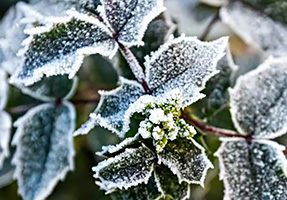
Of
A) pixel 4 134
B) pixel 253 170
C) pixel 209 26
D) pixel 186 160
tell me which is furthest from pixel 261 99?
pixel 4 134

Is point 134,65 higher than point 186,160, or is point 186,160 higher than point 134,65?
point 134,65

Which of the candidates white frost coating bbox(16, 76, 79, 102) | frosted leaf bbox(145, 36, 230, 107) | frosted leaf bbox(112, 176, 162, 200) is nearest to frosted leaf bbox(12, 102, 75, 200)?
white frost coating bbox(16, 76, 79, 102)

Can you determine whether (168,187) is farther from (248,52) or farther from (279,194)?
(248,52)

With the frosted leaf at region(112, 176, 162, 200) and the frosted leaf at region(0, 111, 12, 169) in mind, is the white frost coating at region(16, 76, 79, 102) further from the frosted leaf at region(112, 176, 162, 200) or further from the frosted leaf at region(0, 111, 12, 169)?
the frosted leaf at region(112, 176, 162, 200)

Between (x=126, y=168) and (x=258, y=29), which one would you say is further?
(x=258, y=29)

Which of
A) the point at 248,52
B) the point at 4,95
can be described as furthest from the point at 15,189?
the point at 248,52

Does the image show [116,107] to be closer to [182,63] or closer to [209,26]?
[182,63]

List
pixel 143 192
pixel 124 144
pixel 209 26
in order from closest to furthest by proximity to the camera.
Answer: pixel 124 144, pixel 143 192, pixel 209 26
